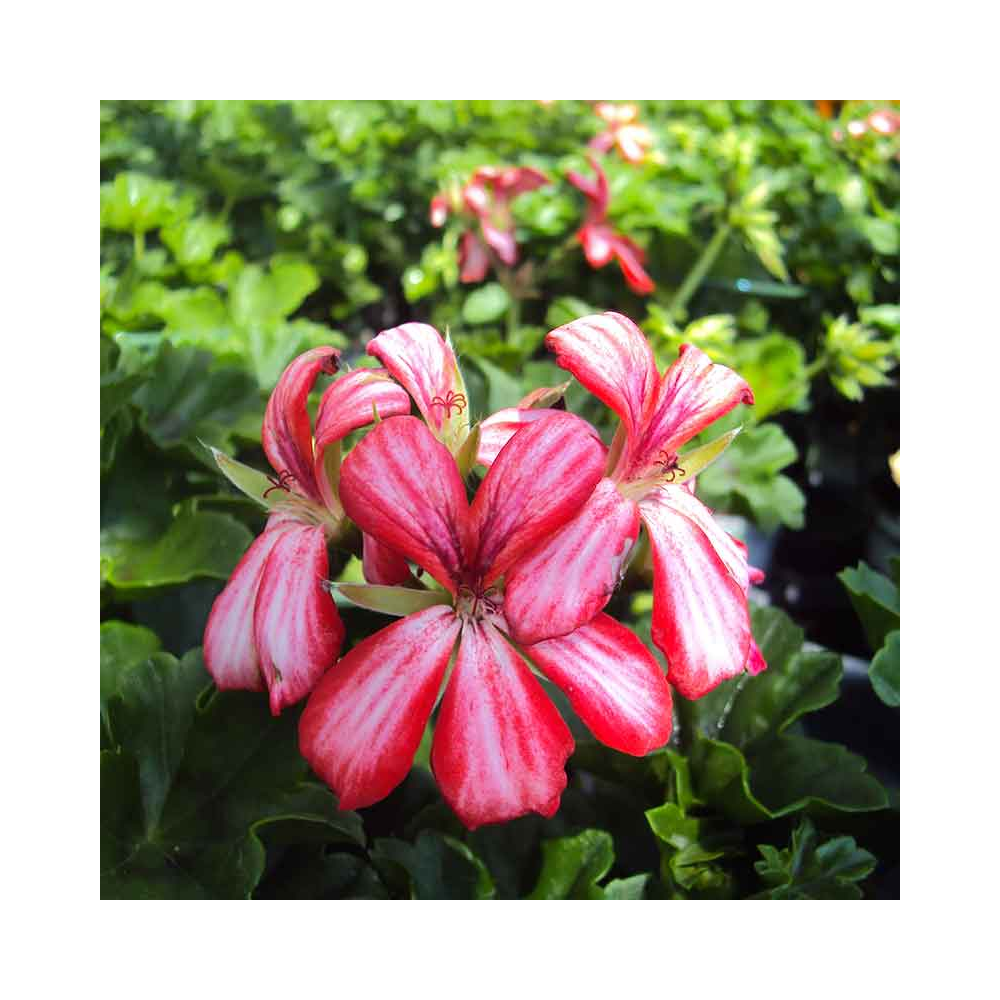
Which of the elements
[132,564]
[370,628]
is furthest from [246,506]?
[370,628]

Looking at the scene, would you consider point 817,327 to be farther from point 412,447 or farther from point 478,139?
point 412,447

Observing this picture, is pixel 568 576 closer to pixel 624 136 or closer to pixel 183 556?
pixel 183 556

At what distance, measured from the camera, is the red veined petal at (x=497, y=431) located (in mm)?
539

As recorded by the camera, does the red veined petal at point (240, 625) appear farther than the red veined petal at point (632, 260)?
No

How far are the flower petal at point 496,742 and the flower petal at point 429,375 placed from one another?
4.9 inches

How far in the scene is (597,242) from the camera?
53.3 inches

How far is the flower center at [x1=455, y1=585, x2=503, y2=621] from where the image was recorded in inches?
19.7

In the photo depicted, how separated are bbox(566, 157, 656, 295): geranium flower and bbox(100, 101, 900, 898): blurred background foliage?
0.14 ft

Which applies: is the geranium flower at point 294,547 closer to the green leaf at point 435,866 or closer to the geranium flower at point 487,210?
the green leaf at point 435,866

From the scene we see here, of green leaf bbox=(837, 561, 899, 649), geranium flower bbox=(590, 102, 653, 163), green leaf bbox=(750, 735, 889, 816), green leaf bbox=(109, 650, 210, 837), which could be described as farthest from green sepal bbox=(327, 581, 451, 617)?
geranium flower bbox=(590, 102, 653, 163)

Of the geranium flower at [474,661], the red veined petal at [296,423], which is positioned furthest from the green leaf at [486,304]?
the geranium flower at [474,661]

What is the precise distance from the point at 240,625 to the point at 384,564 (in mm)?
96

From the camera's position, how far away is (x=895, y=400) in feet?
4.89

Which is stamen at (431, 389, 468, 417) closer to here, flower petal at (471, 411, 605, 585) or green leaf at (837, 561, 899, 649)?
flower petal at (471, 411, 605, 585)
